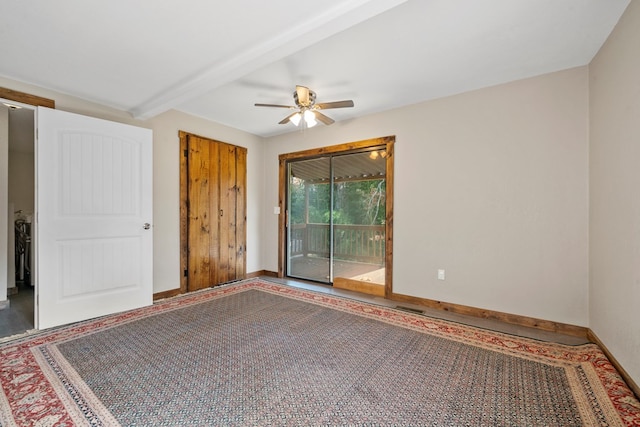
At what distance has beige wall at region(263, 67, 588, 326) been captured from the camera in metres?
2.54

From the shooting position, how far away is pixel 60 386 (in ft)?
5.65

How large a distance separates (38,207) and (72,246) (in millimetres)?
458

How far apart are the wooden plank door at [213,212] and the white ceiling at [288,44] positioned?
0.97 metres

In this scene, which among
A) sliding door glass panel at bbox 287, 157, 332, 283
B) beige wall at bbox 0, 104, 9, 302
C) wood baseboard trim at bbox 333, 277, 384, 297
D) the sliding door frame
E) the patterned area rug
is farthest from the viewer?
sliding door glass panel at bbox 287, 157, 332, 283

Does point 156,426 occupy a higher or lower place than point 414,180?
lower

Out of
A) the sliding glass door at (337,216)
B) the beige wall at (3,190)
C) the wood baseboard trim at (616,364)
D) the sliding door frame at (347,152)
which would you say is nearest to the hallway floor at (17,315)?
the beige wall at (3,190)

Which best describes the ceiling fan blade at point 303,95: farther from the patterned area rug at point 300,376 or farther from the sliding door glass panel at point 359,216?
the patterned area rug at point 300,376

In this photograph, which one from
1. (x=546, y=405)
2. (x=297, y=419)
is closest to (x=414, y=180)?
(x=546, y=405)

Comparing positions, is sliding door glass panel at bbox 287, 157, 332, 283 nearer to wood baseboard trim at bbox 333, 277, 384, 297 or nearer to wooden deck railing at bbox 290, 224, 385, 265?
wooden deck railing at bbox 290, 224, 385, 265

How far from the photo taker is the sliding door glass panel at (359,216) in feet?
12.7

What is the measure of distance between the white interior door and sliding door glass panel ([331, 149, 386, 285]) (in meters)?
2.53

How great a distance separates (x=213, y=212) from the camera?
163 inches

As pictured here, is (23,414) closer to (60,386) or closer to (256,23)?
(60,386)

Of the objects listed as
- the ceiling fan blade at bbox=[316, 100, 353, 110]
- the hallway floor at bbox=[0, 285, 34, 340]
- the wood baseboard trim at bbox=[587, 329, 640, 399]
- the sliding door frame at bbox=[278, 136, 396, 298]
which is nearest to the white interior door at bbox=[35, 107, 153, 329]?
the hallway floor at bbox=[0, 285, 34, 340]
